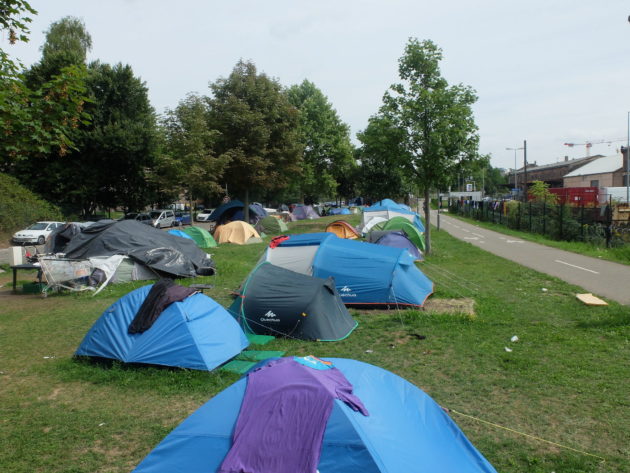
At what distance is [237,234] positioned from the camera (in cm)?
2519

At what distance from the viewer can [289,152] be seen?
3175 centimetres

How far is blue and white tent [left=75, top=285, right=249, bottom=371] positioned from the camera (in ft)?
22.7

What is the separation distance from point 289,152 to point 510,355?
25.6m

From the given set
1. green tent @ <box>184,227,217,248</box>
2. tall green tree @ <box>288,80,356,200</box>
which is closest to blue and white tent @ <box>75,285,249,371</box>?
green tent @ <box>184,227,217,248</box>

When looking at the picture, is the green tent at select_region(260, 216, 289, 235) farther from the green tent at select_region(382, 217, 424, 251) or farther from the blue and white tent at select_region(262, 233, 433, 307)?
the blue and white tent at select_region(262, 233, 433, 307)

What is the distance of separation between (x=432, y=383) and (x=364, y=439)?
3.25 meters

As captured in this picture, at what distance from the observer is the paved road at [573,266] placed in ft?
41.7

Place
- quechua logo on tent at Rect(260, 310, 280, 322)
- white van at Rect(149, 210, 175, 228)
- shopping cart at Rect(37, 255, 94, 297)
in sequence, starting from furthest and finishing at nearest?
white van at Rect(149, 210, 175, 228), shopping cart at Rect(37, 255, 94, 297), quechua logo on tent at Rect(260, 310, 280, 322)

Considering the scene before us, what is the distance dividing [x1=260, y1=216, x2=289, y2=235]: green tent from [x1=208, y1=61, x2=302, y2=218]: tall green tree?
5.49 feet

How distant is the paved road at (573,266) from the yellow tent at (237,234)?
11.1 m

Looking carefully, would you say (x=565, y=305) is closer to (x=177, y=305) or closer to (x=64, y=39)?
(x=177, y=305)

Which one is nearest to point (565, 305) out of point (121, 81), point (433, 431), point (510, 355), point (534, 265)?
point (510, 355)

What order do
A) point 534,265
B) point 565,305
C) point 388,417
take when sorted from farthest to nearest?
point 534,265
point 565,305
point 388,417

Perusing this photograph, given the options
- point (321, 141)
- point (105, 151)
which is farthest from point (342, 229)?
point (321, 141)
